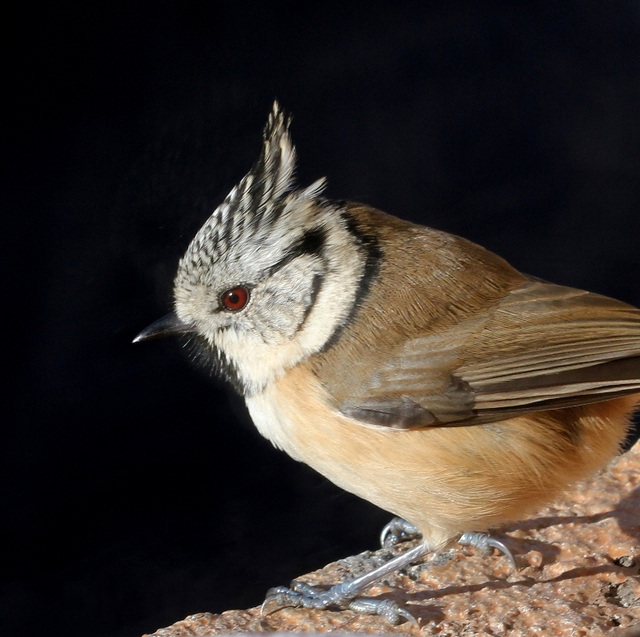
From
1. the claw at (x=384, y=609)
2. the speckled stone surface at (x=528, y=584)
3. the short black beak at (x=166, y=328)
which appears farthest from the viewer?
the short black beak at (x=166, y=328)

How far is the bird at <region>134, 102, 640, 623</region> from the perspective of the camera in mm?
3393

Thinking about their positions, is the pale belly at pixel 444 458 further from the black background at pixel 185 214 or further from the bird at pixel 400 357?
the black background at pixel 185 214

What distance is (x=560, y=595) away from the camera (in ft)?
11.6

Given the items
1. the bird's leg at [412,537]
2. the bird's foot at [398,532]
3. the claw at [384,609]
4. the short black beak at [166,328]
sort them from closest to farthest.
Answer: the claw at [384,609], the short black beak at [166,328], the bird's leg at [412,537], the bird's foot at [398,532]

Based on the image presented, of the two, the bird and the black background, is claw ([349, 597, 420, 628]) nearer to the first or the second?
the bird

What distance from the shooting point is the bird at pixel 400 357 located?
3.39 meters

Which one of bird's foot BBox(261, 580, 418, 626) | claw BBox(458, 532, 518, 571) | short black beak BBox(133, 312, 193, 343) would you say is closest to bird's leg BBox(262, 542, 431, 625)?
bird's foot BBox(261, 580, 418, 626)

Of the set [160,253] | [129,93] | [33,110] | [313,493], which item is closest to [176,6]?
[129,93]

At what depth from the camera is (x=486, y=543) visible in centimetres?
394

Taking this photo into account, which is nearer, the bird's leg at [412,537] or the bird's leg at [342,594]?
the bird's leg at [342,594]

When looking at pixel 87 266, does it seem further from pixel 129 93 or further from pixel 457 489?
pixel 457 489

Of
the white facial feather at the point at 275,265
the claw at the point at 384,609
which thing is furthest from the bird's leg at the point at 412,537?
the white facial feather at the point at 275,265

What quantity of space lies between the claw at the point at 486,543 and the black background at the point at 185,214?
84 cm

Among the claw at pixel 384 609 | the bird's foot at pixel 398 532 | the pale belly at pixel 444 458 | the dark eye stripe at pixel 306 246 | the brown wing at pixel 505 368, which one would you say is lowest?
the bird's foot at pixel 398 532
